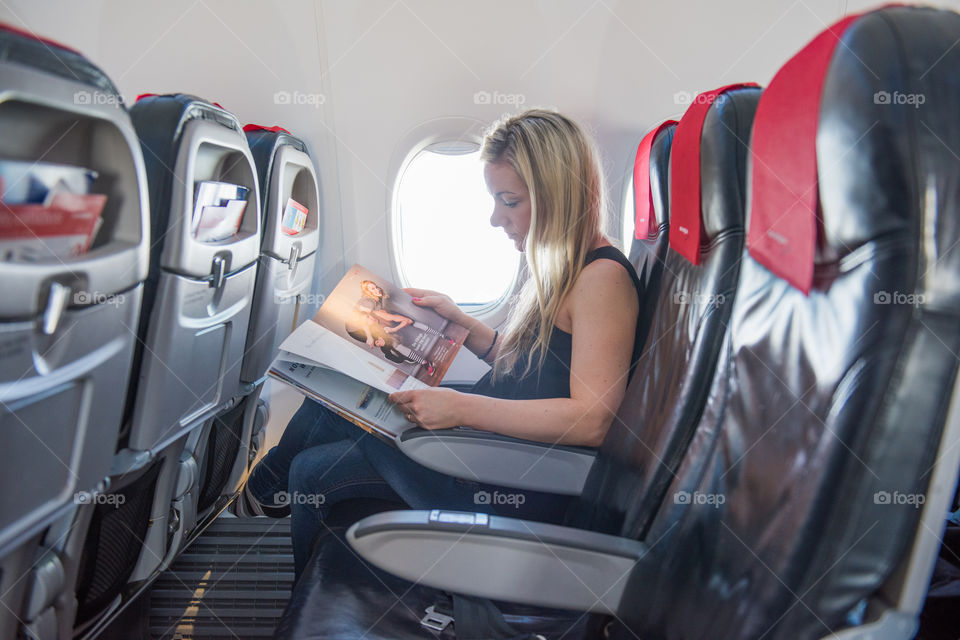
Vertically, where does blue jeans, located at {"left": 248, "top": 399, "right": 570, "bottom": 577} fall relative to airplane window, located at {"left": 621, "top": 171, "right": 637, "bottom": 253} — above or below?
below

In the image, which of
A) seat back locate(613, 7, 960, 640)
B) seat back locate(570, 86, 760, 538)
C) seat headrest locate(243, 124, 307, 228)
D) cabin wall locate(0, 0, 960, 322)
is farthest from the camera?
cabin wall locate(0, 0, 960, 322)

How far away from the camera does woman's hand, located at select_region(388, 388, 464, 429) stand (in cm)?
151

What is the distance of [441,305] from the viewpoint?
2.03 metres

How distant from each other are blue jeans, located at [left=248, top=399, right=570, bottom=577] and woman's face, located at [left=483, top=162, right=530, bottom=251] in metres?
0.73

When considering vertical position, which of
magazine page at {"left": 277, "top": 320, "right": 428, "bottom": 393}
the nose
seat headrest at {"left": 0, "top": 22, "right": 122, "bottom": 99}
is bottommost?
magazine page at {"left": 277, "top": 320, "right": 428, "bottom": 393}

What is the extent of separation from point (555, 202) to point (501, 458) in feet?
2.27

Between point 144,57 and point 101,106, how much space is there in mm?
2190

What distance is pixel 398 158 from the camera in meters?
2.63

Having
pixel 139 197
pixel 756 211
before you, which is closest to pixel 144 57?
pixel 139 197

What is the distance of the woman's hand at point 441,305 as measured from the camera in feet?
6.56

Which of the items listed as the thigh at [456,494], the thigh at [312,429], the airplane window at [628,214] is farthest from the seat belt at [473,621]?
the airplane window at [628,214]

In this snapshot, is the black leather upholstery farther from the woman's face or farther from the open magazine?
the open magazine

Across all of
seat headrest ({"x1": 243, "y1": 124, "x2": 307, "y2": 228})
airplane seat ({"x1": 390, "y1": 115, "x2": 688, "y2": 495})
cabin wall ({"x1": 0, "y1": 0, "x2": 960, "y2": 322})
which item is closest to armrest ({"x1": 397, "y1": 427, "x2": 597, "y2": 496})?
airplane seat ({"x1": 390, "y1": 115, "x2": 688, "y2": 495})

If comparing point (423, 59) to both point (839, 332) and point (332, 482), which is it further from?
point (839, 332)
